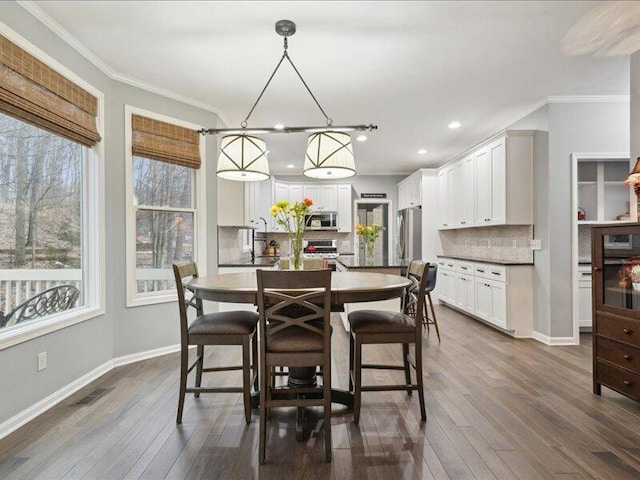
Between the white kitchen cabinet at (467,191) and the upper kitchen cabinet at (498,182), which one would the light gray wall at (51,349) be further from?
the white kitchen cabinet at (467,191)

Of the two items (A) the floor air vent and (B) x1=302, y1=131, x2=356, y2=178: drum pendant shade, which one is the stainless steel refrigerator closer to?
(B) x1=302, y1=131, x2=356, y2=178: drum pendant shade

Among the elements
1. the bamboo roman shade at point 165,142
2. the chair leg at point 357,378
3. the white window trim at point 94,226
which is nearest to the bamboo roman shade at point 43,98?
the white window trim at point 94,226

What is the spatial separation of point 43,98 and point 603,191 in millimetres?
5605

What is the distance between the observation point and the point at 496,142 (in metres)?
4.42

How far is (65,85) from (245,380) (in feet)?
8.22

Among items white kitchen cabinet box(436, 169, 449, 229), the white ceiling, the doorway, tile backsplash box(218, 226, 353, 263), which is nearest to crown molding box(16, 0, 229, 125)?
the white ceiling

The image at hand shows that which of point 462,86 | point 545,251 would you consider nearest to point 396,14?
point 462,86

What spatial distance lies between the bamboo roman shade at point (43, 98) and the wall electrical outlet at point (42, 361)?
60.6 inches

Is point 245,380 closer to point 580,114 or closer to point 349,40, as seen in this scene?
point 349,40

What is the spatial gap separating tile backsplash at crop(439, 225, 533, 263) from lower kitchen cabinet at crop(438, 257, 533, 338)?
27 cm

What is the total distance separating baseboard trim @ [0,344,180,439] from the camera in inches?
86.6

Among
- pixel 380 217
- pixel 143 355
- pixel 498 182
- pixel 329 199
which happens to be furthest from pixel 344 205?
→ pixel 143 355

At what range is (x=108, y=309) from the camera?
129 inches

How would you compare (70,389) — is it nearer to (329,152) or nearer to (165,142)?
(165,142)
